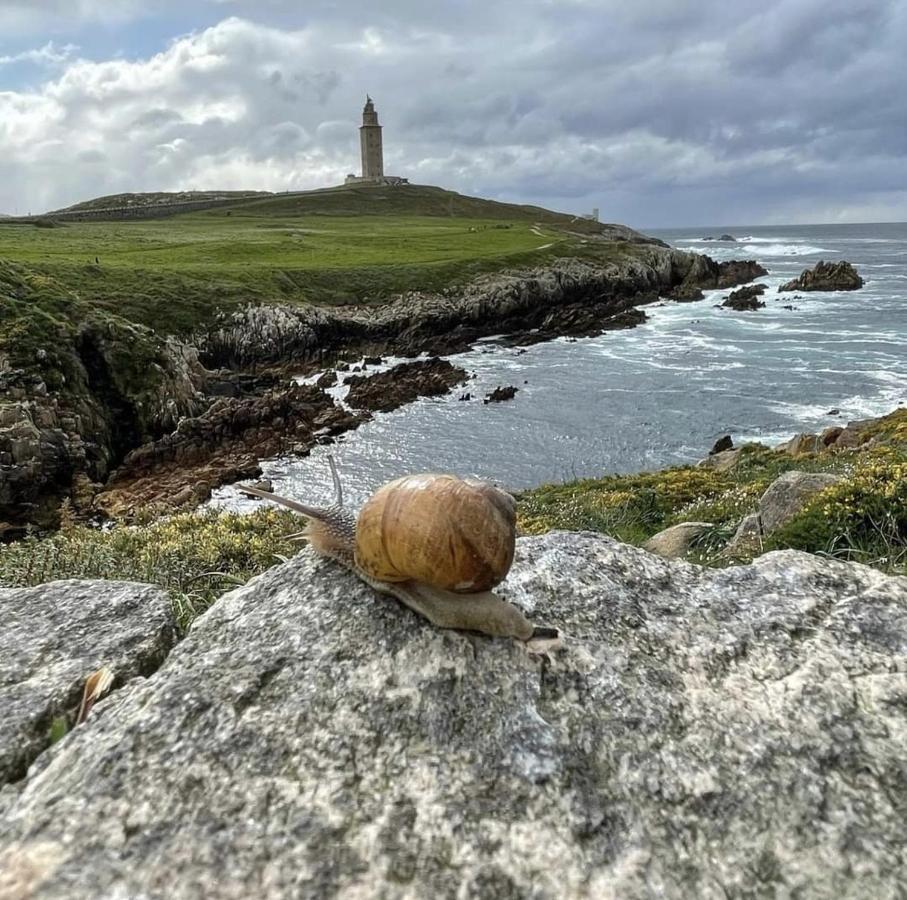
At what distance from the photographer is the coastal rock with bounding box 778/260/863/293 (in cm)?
8344

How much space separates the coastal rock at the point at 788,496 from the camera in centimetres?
757

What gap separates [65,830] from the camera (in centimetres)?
230

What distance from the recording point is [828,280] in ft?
277

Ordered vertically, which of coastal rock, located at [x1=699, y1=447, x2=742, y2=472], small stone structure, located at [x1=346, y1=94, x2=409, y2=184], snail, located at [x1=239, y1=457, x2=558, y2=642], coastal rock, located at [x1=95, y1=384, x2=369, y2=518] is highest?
small stone structure, located at [x1=346, y1=94, x2=409, y2=184]

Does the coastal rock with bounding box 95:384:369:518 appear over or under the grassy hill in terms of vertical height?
under

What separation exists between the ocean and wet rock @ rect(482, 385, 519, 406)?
20.5 inches

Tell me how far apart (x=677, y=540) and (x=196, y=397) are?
1170 inches

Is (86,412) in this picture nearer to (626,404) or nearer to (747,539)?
(626,404)

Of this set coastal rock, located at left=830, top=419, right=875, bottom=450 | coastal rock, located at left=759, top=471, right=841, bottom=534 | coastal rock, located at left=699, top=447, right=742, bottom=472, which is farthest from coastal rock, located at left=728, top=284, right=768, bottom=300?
coastal rock, located at left=759, top=471, right=841, bottom=534

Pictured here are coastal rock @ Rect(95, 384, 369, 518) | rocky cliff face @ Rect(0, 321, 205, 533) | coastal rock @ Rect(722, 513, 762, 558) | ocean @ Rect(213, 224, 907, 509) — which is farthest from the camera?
ocean @ Rect(213, 224, 907, 509)

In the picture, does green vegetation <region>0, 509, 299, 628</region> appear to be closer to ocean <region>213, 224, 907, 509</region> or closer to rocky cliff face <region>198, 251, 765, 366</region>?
ocean <region>213, 224, 907, 509</region>

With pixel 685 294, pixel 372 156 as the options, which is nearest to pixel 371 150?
pixel 372 156

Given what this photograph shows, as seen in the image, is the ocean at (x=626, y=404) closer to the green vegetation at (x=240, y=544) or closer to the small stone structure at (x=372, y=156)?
the green vegetation at (x=240, y=544)

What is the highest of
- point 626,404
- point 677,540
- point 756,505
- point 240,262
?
point 240,262
